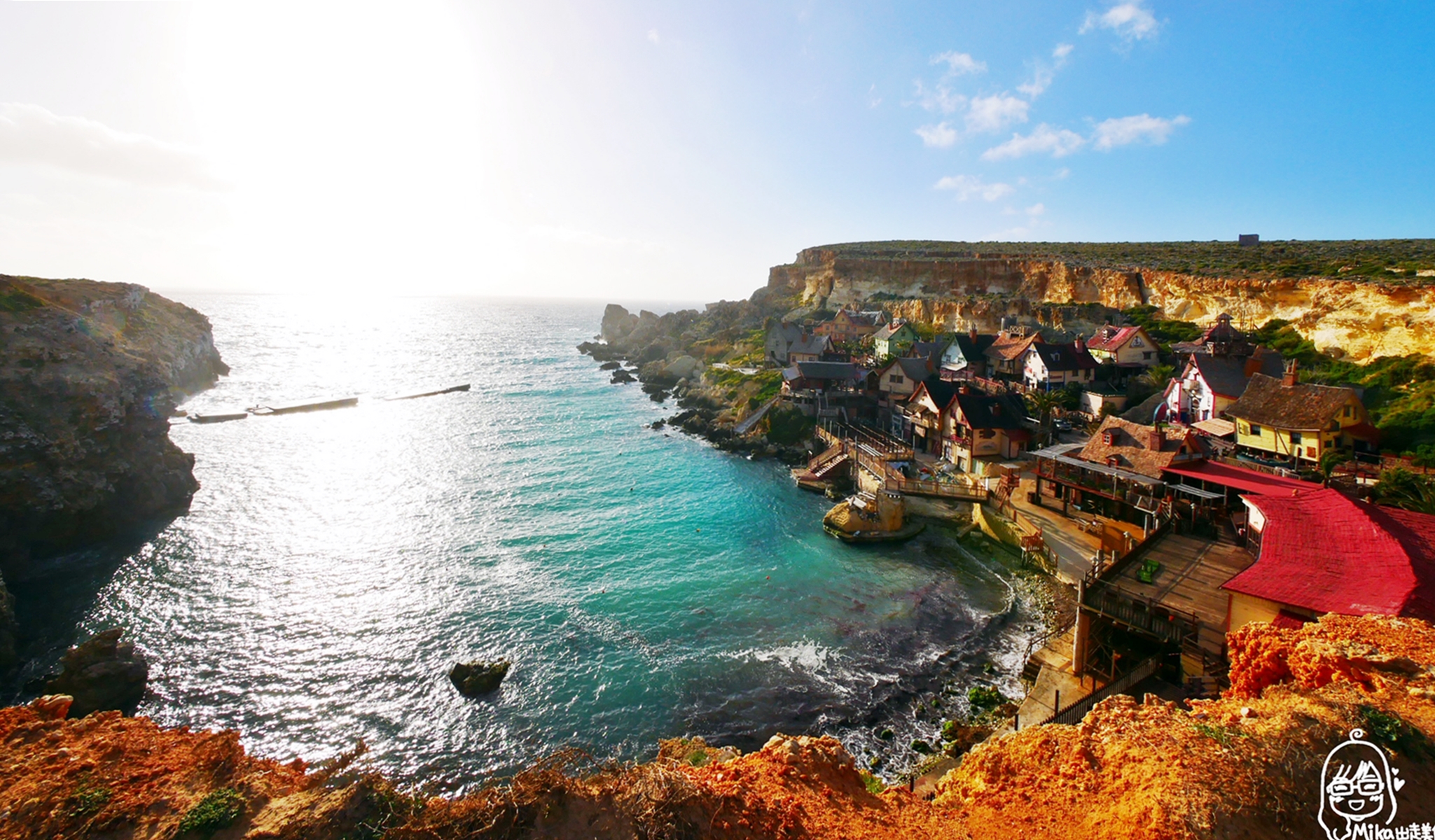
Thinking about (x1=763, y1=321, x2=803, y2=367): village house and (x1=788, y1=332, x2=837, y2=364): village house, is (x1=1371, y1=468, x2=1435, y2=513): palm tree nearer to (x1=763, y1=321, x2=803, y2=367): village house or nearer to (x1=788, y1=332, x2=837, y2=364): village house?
(x1=788, y1=332, x2=837, y2=364): village house

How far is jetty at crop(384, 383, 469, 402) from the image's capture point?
250ft

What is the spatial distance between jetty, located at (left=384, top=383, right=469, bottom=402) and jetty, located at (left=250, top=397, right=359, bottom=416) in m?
4.36

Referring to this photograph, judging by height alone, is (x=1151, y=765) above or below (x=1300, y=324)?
below

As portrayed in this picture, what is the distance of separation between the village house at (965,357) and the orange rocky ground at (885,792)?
155 ft

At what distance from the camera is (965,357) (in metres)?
57.8

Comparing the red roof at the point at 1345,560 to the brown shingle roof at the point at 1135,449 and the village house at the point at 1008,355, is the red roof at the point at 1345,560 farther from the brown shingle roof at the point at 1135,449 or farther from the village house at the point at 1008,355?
the village house at the point at 1008,355

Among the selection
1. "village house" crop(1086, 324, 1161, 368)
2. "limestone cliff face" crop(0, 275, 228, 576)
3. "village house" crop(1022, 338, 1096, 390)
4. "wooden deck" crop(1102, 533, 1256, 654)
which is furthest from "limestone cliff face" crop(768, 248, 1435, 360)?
"limestone cliff face" crop(0, 275, 228, 576)

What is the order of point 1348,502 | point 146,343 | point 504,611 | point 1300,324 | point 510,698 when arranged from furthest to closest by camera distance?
point 146,343, point 1300,324, point 504,611, point 510,698, point 1348,502

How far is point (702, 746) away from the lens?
14773 millimetres

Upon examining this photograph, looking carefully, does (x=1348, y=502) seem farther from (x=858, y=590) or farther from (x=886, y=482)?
(x=886, y=482)

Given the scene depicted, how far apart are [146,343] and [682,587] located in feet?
277

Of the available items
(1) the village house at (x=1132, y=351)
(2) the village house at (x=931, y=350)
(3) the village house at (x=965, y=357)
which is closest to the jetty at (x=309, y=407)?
(2) the village house at (x=931, y=350)

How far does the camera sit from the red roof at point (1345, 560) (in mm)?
13570

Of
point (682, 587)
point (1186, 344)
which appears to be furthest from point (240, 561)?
point (1186, 344)
